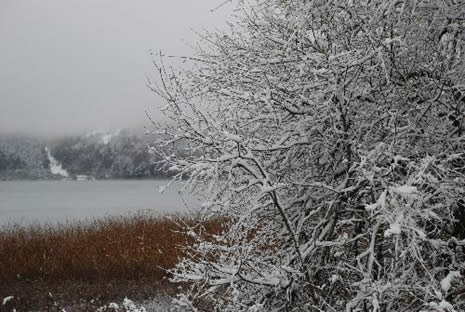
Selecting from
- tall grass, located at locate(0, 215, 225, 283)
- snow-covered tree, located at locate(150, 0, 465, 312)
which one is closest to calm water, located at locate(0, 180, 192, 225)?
tall grass, located at locate(0, 215, 225, 283)

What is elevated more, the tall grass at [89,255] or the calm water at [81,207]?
the tall grass at [89,255]

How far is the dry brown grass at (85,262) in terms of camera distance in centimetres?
1488

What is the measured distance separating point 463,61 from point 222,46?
2289mm

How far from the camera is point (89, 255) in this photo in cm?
1619

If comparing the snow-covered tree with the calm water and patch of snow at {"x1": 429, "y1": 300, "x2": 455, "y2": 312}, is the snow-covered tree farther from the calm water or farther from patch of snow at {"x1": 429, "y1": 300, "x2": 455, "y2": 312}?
the calm water

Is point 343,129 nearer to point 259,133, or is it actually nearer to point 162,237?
point 259,133

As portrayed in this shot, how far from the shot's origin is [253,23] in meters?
5.05

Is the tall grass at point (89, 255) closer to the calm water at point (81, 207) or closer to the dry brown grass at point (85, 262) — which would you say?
the dry brown grass at point (85, 262)

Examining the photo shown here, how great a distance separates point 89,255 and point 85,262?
26 cm

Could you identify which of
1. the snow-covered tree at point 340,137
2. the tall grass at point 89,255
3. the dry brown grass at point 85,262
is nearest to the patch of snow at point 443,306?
the snow-covered tree at point 340,137

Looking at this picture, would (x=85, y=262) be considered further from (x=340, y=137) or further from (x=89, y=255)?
(x=340, y=137)

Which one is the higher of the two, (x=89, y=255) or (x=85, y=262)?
(x=89, y=255)

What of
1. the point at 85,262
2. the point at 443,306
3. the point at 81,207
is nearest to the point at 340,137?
the point at 443,306

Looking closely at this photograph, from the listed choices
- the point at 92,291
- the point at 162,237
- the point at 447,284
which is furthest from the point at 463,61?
the point at 162,237
